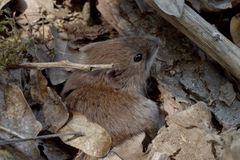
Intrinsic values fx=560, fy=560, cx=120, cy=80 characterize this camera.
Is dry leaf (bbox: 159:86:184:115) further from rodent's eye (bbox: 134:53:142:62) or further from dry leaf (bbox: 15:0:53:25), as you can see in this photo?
dry leaf (bbox: 15:0:53:25)

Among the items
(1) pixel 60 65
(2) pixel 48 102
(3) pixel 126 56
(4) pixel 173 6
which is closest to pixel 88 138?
(2) pixel 48 102

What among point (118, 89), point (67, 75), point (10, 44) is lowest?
point (118, 89)

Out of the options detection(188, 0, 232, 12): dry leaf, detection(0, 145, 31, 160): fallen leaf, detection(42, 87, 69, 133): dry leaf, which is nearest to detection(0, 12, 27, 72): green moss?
detection(42, 87, 69, 133): dry leaf

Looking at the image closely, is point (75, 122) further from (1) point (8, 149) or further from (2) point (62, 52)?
(2) point (62, 52)

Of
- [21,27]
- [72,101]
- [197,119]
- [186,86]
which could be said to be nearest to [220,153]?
[197,119]

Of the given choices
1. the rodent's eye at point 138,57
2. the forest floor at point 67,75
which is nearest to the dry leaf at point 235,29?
the forest floor at point 67,75

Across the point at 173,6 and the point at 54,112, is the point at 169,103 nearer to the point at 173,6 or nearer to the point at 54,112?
the point at 173,6

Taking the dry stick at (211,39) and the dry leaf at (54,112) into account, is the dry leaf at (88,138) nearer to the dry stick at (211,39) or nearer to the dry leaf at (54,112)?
the dry leaf at (54,112)
